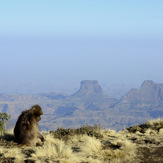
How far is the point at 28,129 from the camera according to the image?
39.3 ft

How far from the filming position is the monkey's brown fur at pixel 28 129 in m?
12.0

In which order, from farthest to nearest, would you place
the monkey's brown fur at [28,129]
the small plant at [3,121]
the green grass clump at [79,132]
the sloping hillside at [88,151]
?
the green grass clump at [79,132]
the small plant at [3,121]
the monkey's brown fur at [28,129]
the sloping hillside at [88,151]

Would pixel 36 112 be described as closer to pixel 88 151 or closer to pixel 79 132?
pixel 88 151

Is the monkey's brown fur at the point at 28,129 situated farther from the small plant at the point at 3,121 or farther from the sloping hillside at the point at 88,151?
the small plant at the point at 3,121

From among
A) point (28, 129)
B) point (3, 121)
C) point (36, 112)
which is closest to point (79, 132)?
point (36, 112)

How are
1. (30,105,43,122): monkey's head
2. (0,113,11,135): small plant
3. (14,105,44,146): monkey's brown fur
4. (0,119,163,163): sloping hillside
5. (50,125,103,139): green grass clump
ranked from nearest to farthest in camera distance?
(0,119,163,163): sloping hillside < (14,105,44,146): monkey's brown fur < (30,105,43,122): monkey's head < (0,113,11,135): small plant < (50,125,103,139): green grass clump

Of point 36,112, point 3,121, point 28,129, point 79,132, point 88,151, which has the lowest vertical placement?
point 88,151

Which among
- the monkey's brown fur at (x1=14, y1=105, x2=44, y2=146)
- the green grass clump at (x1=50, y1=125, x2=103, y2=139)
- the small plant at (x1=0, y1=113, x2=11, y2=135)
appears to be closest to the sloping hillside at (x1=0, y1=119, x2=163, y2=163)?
the green grass clump at (x1=50, y1=125, x2=103, y2=139)

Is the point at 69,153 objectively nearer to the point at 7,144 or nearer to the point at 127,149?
the point at 127,149

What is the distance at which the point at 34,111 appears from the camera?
12445mm

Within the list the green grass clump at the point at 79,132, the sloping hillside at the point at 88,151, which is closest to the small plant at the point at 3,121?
the sloping hillside at the point at 88,151

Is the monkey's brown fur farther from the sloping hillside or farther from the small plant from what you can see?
the small plant

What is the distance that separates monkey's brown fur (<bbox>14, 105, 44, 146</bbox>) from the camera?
39.4 feet

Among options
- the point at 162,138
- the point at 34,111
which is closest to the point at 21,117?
the point at 34,111
